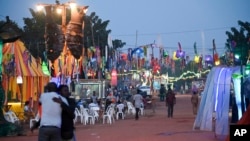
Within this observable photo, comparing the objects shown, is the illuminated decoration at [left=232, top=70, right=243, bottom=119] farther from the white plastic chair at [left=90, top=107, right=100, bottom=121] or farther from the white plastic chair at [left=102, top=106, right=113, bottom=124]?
the white plastic chair at [left=90, top=107, right=100, bottom=121]

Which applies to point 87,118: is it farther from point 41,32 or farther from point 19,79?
point 41,32

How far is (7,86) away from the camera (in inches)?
883

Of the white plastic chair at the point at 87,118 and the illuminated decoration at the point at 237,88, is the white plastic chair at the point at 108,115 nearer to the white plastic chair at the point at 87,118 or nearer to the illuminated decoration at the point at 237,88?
the white plastic chair at the point at 87,118

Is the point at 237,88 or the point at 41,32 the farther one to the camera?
the point at 41,32

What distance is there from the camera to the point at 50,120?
7.48 meters

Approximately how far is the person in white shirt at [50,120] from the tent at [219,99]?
8697 mm

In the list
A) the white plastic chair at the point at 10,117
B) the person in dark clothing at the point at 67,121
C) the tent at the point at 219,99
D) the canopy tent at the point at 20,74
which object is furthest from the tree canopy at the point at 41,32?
the person in dark clothing at the point at 67,121

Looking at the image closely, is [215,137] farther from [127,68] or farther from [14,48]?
[127,68]

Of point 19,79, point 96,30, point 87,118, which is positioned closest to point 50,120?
point 19,79

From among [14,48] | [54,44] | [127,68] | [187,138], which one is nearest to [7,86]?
[14,48]

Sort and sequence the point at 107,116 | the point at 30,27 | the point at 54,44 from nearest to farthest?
the point at 54,44
the point at 107,116
the point at 30,27

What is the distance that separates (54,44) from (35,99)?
494 centimetres

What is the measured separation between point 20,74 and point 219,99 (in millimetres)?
10840

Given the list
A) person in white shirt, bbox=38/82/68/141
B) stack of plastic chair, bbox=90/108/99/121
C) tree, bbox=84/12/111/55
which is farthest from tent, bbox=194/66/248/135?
tree, bbox=84/12/111/55
